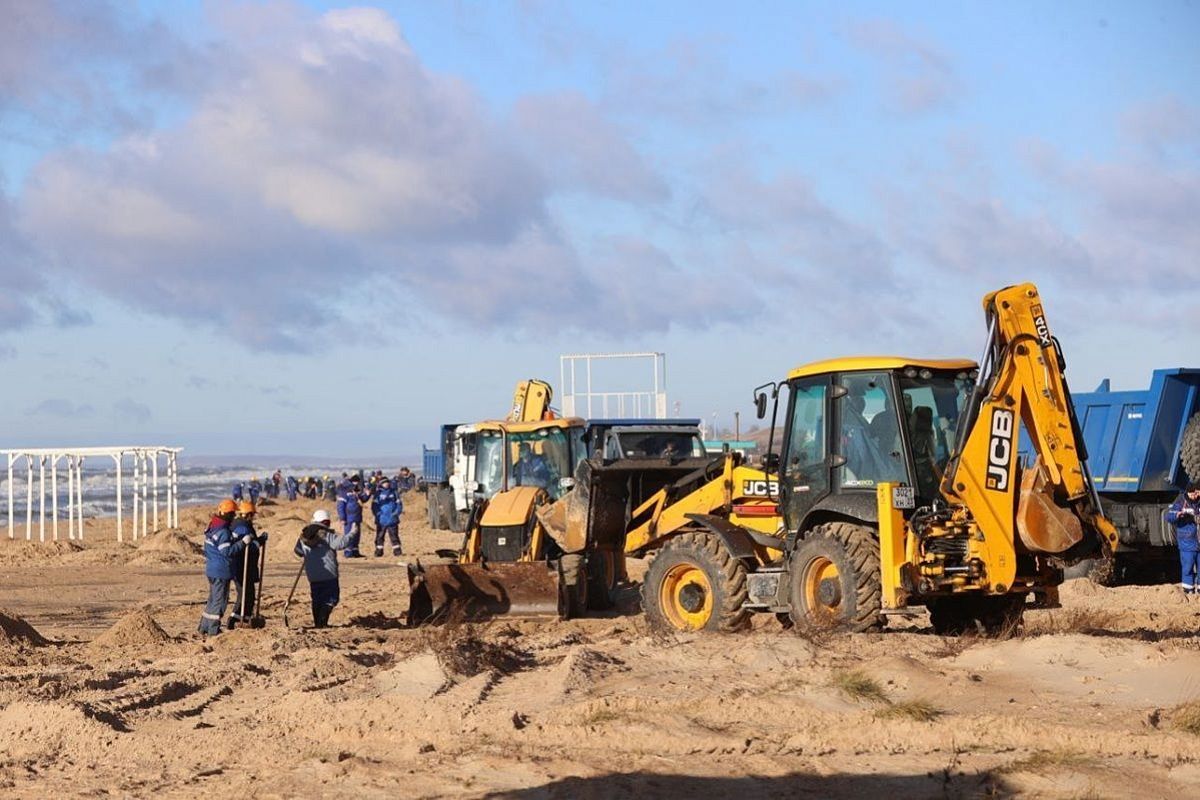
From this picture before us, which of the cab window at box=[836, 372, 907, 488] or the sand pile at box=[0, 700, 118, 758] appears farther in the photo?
the cab window at box=[836, 372, 907, 488]

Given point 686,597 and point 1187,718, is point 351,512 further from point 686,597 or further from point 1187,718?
point 1187,718

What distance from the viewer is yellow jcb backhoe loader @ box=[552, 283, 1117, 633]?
12547mm

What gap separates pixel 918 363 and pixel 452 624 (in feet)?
19.0

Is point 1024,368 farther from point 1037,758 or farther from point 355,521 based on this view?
point 355,521

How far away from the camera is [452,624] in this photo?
53.7 feet

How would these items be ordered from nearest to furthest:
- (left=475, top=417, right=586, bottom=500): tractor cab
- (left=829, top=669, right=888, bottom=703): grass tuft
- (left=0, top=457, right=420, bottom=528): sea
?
(left=829, top=669, right=888, bottom=703): grass tuft
(left=475, top=417, right=586, bottom=500): tractor cab
(left=0, top=457, right=420, bottom=528): sea

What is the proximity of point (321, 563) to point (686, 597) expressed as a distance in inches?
167

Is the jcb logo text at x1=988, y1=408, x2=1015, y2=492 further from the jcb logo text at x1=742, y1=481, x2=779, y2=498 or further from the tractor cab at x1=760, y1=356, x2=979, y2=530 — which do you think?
the jcb logo text at x1=742, y1=481, x2=779, y2=498

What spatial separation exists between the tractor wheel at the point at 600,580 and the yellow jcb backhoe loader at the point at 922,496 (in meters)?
3.42

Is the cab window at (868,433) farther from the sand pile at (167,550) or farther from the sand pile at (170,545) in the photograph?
the sand pile at (170,545)

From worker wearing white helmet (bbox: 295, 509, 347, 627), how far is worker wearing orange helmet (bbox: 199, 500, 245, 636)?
2.60ft

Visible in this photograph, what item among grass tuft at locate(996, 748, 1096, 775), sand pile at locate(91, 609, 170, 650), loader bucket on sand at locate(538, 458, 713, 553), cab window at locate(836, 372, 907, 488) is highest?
cab window at locate(836, 372, 907, 488)

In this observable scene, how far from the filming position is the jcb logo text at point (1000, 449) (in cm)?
1256

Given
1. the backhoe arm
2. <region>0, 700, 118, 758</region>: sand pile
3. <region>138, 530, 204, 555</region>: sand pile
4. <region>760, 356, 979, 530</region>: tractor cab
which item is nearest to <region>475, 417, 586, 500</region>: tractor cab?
<region>138, 530, 204, 555</region>: sand pile
